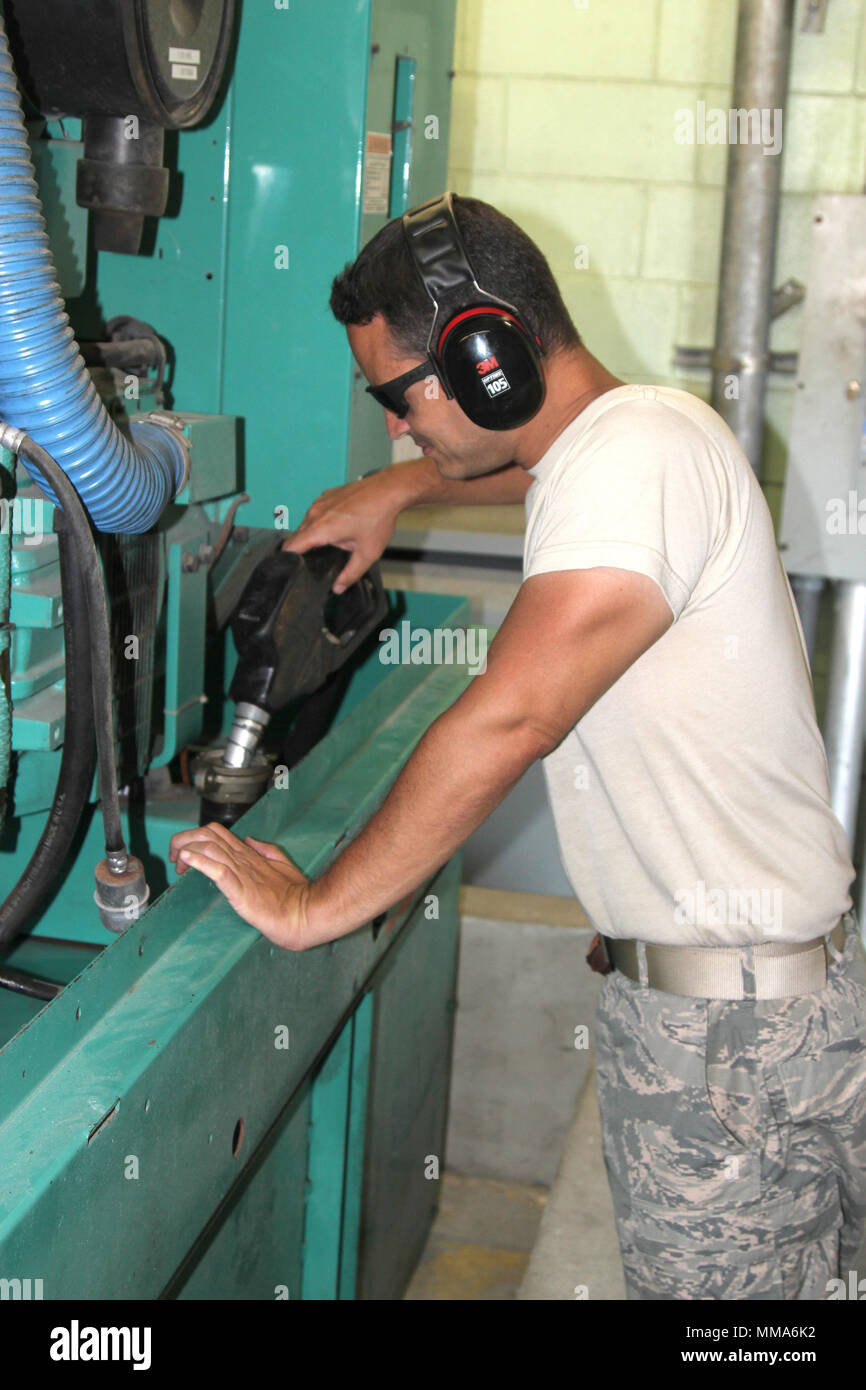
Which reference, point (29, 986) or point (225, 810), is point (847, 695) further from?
point (29, 986)

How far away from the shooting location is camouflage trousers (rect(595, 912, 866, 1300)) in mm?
1208

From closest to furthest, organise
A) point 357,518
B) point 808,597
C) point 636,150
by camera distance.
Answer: point 357,518 → point 808,597 → point 636,150

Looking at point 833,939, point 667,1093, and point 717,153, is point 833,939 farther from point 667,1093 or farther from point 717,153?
point 717,153

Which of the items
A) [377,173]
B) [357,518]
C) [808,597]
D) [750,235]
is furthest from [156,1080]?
[750,235]

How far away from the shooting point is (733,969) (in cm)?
120

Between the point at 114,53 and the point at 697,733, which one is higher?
the point at 114,53

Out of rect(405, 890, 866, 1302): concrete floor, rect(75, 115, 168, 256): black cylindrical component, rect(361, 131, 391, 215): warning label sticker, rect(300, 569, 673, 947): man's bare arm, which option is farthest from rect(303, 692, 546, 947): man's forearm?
rect(405, 890, 866, 1302): concrete floor

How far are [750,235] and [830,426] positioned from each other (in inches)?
24.6

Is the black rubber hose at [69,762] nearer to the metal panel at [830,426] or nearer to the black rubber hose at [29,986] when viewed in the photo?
the black rubber hose at [29,986]

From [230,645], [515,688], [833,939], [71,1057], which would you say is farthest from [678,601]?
[230,645]

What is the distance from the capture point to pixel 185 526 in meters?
1.44

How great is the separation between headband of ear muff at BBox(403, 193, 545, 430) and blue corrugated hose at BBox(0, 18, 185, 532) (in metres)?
0.31

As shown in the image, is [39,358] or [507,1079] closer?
[39,358]

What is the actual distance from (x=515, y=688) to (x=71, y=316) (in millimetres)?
928
